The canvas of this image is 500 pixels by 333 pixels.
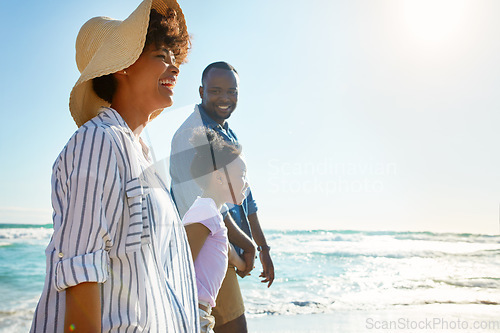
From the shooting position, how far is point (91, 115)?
58.9 inches

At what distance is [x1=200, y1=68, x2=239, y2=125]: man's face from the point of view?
340cm

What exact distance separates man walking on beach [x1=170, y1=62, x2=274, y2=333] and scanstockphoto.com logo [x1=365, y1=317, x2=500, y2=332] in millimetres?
2753

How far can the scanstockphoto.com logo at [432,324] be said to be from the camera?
522 cm

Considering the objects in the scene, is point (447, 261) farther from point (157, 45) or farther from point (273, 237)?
point (157, 45)

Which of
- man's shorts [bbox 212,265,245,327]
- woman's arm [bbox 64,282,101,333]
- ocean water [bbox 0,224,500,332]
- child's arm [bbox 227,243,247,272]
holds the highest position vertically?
woman's arm [bbox 64,282,101,333]

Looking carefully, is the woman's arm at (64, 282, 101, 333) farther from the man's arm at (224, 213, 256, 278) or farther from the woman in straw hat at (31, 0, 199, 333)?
the man's arm at (224, 213, 256, 278)

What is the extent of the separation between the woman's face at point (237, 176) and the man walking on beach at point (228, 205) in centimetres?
17

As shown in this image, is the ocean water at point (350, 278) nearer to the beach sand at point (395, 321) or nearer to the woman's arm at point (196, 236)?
the beach sand at point (395, 321)

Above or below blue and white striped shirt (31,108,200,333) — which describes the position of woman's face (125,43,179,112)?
above

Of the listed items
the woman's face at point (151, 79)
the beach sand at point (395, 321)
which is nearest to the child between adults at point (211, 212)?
the woman's face at point (151, 79)

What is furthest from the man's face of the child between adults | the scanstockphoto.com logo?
the scanstockphoto.com logo

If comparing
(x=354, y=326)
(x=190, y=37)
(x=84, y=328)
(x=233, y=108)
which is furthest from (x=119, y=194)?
(x=354, y=326)

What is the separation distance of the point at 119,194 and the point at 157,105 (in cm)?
43

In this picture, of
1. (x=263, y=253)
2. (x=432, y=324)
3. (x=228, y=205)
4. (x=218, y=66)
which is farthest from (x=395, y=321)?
(x=218, y=66)
